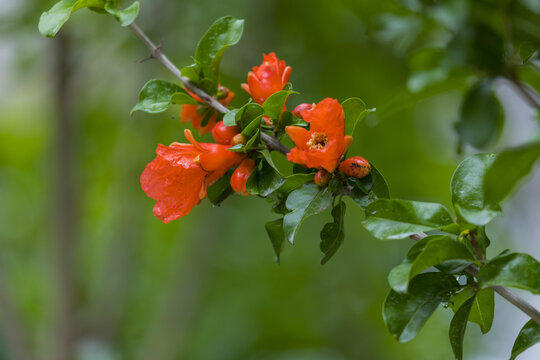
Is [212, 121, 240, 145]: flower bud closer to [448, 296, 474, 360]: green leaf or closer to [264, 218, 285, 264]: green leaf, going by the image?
[264, 218, 285, 264]: green leaf

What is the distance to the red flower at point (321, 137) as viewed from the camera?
45 centimetres

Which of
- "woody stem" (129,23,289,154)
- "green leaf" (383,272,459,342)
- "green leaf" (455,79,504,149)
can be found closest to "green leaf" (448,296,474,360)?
"green leaf" (383,272,459,342)

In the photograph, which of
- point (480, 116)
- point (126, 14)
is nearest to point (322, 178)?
point (126, 14)

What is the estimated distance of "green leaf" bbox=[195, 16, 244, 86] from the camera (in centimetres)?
53

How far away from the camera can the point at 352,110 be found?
0.48 metres

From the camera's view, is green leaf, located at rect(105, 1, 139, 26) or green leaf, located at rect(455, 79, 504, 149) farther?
green leaf, located at rect(455, 79, 504, 149)

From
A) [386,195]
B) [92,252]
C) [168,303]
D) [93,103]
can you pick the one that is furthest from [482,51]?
[92,252]

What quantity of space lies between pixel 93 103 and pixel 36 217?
0.81 meters

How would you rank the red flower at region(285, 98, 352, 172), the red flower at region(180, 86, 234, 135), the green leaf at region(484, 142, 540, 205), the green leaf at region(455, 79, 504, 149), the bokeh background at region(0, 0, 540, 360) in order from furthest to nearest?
the bokeh background at region(0, 0, 540, 360), the green leaf at region(455, 79, 504, 149), the red flower at region(180, 86, 234, 135), the red flower at region(285, 98, 352, 172), the green leaf at region(484, 142, 540, 205)

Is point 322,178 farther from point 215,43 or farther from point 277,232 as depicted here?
point 215,43

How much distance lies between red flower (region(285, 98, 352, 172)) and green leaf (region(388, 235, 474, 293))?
0.10 m

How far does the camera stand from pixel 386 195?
483 mm

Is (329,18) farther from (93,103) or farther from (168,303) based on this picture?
(93,103)

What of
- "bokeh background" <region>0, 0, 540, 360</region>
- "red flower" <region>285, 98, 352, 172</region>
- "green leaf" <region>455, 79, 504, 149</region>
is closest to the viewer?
"red flower" <region>285, 98, 352, 172</region>
